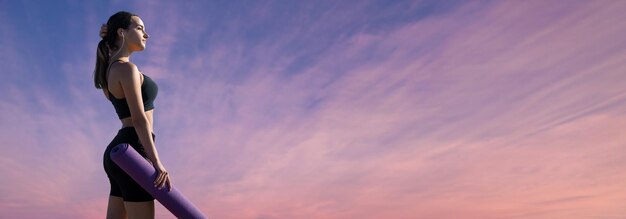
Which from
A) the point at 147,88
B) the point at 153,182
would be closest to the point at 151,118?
the point at 147,88

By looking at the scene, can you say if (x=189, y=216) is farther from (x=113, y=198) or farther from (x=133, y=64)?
(x=133, y=64)

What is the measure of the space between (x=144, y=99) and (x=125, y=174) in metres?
0.59

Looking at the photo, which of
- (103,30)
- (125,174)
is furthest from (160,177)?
(103,30)

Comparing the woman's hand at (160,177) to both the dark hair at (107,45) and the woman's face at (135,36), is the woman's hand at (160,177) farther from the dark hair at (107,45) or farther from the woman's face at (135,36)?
the woman's face at (135,36)

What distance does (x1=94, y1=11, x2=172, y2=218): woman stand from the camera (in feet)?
14.0

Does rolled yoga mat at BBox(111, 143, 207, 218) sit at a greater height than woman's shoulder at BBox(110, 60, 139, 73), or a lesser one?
lesser

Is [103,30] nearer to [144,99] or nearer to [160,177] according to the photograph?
[144,99]

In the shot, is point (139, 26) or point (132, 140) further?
point (139, 26)

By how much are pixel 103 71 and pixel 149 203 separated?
116 centimetres

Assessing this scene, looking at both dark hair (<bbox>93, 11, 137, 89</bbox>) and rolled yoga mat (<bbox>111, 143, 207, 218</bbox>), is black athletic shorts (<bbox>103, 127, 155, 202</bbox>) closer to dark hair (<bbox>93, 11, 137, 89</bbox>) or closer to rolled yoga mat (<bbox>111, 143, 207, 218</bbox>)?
rolled yoga mat (<bbox>111, 143, 207, 218</bbox>)

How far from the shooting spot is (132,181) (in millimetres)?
4406

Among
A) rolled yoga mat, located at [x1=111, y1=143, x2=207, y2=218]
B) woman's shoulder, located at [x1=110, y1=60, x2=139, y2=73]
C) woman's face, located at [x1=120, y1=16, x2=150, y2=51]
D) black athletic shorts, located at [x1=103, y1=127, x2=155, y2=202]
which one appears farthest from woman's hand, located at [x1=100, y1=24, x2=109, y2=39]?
rolled yoga mat, located at [x1=111, y1=143, x2=207, y2=218]

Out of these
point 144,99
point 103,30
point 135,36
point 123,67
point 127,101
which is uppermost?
point 103,30

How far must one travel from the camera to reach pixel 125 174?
175 inches
